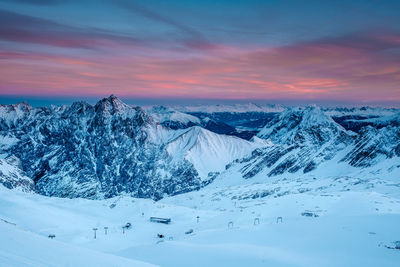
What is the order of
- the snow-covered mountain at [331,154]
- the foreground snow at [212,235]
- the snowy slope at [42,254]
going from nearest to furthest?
1. the snowy slope at [42,254]
2. the foreground snow at [212,235]
3. the snow-covered mountain at [331,154]

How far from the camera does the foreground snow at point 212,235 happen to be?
14.9 m

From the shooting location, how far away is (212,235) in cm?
3175

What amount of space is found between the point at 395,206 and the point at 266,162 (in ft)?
439

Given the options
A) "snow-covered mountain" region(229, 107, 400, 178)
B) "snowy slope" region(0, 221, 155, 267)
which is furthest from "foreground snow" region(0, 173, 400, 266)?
"snow-covered mountain" region(229, 107, 400, 178)

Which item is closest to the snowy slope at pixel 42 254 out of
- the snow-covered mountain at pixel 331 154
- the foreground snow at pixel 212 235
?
the foreground snow at pixel 212 235

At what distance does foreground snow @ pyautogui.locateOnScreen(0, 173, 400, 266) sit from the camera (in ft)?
48.8

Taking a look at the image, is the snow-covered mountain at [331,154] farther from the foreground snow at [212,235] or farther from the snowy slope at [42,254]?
the snowy slope at [42,254]

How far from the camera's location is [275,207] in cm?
5062

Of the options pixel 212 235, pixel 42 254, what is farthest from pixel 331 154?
pixel 42 254

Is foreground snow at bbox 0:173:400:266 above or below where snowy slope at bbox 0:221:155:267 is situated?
below

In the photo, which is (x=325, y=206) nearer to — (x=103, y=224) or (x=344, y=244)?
(x=344, y=244)

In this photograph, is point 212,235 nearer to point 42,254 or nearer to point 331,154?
point 42,254

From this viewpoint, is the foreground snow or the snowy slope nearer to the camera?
the snowy slope

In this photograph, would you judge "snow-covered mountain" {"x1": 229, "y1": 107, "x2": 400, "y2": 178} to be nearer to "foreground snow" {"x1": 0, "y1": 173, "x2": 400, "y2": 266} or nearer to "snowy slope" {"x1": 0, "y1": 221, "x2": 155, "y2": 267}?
"foreground snow" {"x1": 0, "y1": 173, "x2": 400, "y2": 266}
